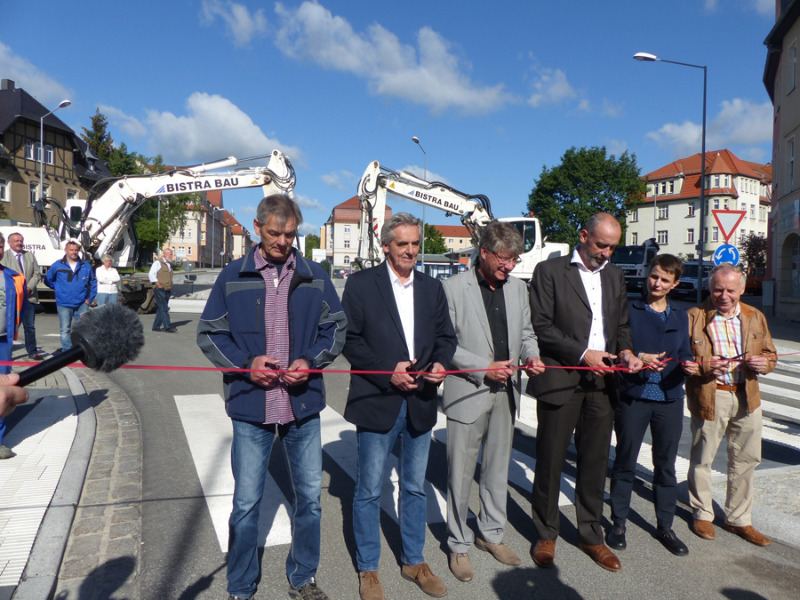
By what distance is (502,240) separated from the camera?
3775 millimetres

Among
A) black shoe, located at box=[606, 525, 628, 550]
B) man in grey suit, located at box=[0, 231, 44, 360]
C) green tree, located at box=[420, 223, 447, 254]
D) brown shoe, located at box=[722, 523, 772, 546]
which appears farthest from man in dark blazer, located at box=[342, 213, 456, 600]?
green tree, located at box=[420, 223, 447, 254]

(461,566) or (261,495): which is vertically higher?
(261,495)

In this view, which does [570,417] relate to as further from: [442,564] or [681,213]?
[681,213]

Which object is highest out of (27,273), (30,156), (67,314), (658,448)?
(30,156)

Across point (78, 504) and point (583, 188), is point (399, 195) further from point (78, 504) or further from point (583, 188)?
point (583, 188)

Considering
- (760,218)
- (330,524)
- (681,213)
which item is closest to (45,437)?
(330,524)

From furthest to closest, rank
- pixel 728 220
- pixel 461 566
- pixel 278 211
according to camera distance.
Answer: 1. pixel 728 220
2. pixel 461 566
3. pixel 278 211

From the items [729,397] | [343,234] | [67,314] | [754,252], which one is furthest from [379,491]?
[343,234]

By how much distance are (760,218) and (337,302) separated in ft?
298

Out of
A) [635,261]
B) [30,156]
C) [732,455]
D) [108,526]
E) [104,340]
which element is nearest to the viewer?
[104,340]

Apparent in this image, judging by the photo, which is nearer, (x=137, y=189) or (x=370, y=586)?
(x=370, y=586)

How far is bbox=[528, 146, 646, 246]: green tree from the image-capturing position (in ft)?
198

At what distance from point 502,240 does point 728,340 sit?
2.00 m

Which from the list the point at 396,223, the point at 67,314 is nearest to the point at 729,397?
the point at 396,223
